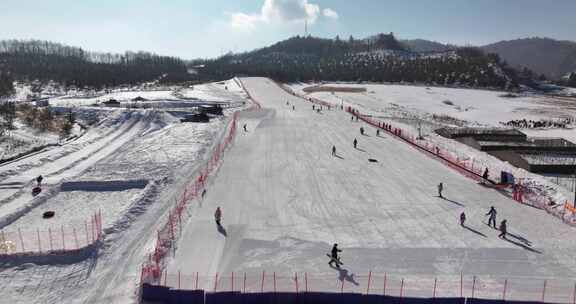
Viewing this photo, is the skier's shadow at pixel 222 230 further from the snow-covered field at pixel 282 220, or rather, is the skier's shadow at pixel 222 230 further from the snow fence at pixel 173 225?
the snow fence at pixel 173 225

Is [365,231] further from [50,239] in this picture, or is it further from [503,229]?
[50,239]

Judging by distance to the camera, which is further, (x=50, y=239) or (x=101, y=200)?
(x=101, y=200)

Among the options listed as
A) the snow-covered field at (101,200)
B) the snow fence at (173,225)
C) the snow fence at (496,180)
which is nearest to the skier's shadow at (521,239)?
the snow fence at (496,180)

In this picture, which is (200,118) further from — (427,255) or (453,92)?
(453,92)

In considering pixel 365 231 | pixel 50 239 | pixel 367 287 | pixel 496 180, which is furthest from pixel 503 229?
pixel 50 239

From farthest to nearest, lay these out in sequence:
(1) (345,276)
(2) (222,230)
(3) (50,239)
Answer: (2) (222,230) < (3) (50,239) < (1) (345,276)

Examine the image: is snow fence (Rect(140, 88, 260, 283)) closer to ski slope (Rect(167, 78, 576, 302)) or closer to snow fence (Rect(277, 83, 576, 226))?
ski slope (Rect(167, 78, 576, 302))
